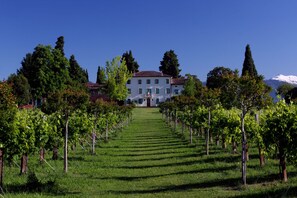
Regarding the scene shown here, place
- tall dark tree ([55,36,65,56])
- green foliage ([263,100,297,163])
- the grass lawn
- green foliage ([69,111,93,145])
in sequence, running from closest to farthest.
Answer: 1. the grass lawn
2. green foliage ([263,100,297,163])
3. green foliage ([69,111,93,145])
4. tall dark tree ([55,36,65,56])

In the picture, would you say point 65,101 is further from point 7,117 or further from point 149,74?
point 149,74

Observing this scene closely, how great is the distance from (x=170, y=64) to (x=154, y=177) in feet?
287

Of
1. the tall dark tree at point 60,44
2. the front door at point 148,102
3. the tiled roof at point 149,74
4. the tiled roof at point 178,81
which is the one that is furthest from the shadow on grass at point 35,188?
the front door at point 148,102

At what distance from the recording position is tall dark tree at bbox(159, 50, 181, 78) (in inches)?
3878

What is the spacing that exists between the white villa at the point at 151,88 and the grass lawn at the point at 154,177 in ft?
232

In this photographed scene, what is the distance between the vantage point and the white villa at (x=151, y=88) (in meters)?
88.9

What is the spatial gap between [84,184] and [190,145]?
11.2 meters

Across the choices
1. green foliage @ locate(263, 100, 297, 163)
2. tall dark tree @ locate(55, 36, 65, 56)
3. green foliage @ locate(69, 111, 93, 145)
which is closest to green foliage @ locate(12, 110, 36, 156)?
green foliage @ locate(69, 111, 93, 145)

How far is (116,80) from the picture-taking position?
69.9 meters

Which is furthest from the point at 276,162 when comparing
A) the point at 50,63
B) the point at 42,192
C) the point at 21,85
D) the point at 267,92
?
the point at 50,63

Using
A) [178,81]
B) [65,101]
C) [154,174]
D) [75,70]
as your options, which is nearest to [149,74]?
[178,81]

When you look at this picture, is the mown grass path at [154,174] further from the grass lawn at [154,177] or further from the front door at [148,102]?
the front door at [148,102]

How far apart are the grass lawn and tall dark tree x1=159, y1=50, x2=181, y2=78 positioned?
3181 inches

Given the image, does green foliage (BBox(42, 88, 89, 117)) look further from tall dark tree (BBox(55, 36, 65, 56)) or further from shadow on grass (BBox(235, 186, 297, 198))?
tall dark tree (BBox(55, 36, 65, 56))
